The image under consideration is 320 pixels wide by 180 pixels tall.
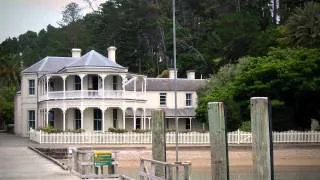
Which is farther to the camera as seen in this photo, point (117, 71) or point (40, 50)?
point (40, 50)

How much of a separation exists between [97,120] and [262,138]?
1639 inches

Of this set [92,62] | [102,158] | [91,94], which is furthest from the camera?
[92,62]

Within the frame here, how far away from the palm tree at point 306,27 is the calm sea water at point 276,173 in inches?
444

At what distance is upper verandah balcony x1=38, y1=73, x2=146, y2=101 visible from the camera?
5041 centimetres

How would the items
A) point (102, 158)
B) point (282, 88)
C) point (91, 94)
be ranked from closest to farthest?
point (102, 158)
point (282, 88)
point (91, 94)

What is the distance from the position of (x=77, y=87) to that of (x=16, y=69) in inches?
1723

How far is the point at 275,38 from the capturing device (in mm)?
61781

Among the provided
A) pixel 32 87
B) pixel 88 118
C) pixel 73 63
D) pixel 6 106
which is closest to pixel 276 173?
pixel 88 118

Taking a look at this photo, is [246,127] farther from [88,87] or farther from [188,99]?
[188,99]

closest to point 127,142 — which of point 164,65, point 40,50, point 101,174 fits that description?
point 101,174

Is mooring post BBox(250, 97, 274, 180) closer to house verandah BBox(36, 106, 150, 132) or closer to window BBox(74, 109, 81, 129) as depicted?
house verandah BBox(36, 106, 150, 132)

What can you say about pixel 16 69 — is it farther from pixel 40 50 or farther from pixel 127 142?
pixel 127 142

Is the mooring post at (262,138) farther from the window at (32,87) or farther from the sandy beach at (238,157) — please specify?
the window at (32,87)

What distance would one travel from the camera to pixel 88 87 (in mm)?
52344
